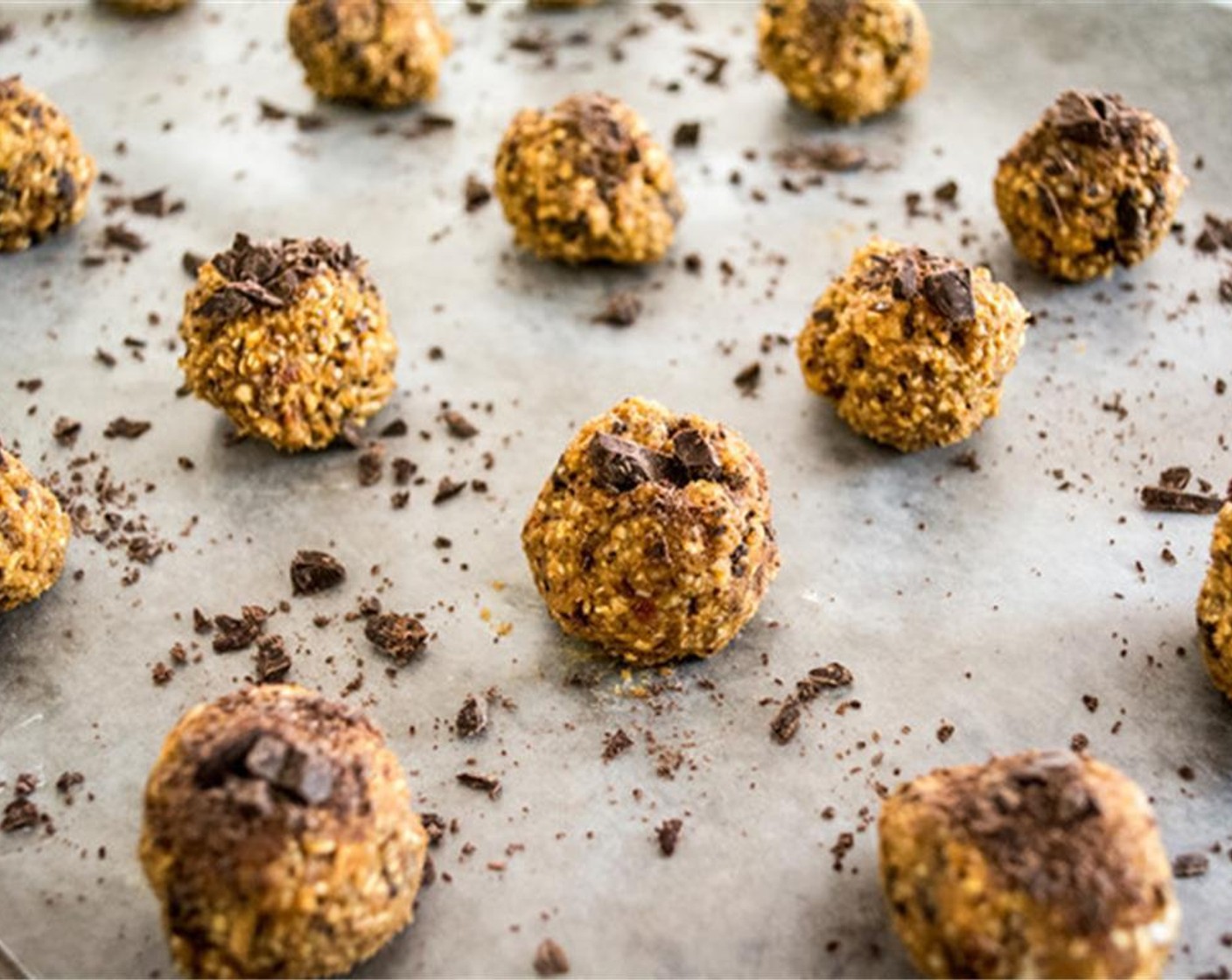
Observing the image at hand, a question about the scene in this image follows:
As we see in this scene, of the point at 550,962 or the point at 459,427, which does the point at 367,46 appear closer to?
the point at 459,427

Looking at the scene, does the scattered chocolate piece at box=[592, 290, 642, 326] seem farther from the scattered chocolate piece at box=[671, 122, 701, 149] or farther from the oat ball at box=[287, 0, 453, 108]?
the oat ball at box=[287, 0, 453, 108]

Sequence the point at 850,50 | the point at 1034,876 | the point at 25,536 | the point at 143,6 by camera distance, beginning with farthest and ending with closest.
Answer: the point at 143,6, the point at 850,50, the point at 25,536, the point at 1034,876

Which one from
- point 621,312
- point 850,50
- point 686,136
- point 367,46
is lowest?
point 621,312

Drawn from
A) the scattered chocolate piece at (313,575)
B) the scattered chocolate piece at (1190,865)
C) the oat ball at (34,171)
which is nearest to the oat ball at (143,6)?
the oat ball at (34,171)

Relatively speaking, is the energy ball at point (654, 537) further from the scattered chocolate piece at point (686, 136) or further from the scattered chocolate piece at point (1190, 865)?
the scattered chocolate piece at point (686, 136)

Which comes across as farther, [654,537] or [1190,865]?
[654,537]

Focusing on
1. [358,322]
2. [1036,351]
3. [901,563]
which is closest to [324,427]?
[358,322]

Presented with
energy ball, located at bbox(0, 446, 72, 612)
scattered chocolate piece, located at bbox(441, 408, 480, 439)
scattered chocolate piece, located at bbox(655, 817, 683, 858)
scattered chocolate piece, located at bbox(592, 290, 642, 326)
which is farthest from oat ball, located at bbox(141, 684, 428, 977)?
scattered chocolate piece, located at bbox(592, 290, 642, 326)

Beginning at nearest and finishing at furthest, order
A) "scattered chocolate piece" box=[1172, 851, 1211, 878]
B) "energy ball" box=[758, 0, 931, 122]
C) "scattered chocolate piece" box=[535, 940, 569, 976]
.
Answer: "scattered chocolate piece" box=[535, 940, 569, 976] → "scattered chocolate piece" box=[1172, 851, 1211, 878] → "energy ball" box=[758, 0, 931, 122]

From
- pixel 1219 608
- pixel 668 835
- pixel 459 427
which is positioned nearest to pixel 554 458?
pixel 459 427
